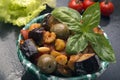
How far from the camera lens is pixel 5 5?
4.01ft

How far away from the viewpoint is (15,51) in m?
1.13

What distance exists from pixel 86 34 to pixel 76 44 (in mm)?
45

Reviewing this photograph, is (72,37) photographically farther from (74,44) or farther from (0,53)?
(0,53)

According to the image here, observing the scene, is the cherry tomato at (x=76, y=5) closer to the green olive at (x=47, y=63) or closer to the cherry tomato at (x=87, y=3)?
the cherry tomato at (x=87, y=3)

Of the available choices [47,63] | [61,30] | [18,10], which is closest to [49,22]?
[61,30]

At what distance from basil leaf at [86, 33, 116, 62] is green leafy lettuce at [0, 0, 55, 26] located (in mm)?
373

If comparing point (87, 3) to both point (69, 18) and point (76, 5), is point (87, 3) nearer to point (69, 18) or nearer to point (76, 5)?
point (76, 5)

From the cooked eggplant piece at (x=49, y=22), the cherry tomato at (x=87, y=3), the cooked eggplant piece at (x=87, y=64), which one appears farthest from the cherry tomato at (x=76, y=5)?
the cooked eggplant piece at (x=87, y=64)

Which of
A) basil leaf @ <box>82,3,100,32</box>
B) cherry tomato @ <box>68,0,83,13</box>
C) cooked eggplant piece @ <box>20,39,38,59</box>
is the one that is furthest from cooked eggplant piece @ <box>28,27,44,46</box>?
cherry tomato @ <box>68,0,83,13</box>

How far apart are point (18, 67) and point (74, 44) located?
272mm

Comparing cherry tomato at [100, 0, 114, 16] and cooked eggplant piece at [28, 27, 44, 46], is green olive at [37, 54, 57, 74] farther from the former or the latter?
cherry tomato at [100, 0, 114, 16]

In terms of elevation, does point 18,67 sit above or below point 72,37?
below

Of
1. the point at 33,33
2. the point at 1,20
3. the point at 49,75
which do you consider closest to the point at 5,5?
the point at 1,20

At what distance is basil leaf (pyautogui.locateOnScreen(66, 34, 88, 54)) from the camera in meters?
0.90
